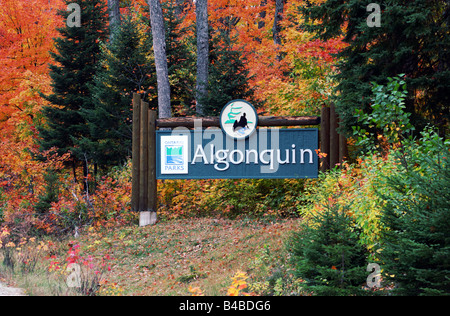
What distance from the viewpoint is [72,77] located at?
19516 mm

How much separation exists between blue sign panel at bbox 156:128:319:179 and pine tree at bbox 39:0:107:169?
7.56 metres

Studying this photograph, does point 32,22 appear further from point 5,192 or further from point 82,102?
point 5,192

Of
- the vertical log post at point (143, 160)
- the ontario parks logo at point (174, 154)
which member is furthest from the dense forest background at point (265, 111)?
the ontario parks logo at point (174, 154)

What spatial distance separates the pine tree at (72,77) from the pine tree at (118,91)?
142 cm

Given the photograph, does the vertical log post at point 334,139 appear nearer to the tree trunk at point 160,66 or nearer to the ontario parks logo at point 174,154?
the ontario parks logo at point 174,154

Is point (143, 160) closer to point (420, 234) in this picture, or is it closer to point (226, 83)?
point (226, 83)

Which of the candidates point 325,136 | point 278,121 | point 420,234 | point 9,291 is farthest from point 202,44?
point 420,234

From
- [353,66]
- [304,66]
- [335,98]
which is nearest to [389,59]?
[353,66]

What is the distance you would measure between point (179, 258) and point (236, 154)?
10.4 feet

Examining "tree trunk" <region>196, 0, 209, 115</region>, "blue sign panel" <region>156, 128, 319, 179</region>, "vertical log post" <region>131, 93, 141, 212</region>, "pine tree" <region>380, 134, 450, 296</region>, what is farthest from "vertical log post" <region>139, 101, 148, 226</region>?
"pine tree" <region>380, 134, 450, 296</region>

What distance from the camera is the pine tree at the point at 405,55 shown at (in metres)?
9.02

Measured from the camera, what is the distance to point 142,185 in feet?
40.9

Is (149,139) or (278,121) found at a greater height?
(278,121)

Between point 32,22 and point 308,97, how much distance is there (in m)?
14.7
